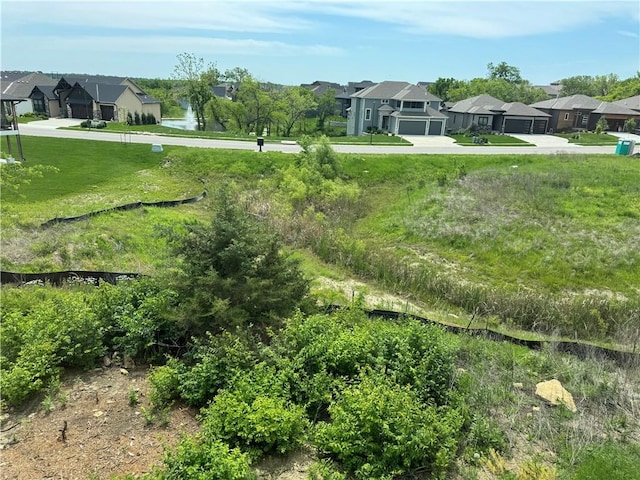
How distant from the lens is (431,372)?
6203 millimetres

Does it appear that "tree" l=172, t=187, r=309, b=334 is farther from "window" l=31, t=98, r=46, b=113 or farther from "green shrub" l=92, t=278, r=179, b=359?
"window" l=31, t=98, r=46, b=113

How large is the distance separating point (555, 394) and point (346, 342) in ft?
10.5

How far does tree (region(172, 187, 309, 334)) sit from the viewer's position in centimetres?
689

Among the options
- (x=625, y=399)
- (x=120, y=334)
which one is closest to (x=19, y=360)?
(x=120, y=334)

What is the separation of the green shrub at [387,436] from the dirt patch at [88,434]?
185cm

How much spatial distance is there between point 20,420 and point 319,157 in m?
17.6

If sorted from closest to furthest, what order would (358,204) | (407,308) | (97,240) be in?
(407,308) → (97,240) → (358,204)

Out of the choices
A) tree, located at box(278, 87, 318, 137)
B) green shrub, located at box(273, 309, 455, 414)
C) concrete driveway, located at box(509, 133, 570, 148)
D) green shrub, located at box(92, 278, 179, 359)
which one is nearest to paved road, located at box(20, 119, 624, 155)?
concrete driveway, located at box(509, 133, 570, 148)

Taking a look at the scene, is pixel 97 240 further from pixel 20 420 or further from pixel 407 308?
pixel 407 308

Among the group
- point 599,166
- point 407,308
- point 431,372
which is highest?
point 599,166

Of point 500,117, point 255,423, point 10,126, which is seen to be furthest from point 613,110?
point 255,423

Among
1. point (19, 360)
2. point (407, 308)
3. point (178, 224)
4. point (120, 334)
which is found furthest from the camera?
point (178, 224)

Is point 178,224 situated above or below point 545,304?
above

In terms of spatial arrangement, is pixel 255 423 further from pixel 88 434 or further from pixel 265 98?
pixel 265 98
